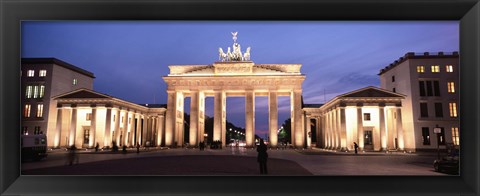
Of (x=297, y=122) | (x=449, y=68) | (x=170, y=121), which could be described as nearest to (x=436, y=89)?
(x=449, y=68)

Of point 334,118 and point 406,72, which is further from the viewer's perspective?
point 334,118

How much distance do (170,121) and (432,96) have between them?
139ft

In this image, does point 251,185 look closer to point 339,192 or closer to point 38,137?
point 339,192

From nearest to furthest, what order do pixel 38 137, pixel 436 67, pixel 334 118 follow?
pixel 38 137
pixel 436 67
pixel 334 118

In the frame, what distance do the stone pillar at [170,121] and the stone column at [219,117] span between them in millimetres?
7450

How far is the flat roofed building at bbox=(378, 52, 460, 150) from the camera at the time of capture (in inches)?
2073

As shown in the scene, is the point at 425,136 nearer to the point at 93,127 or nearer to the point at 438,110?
the point at 438,110

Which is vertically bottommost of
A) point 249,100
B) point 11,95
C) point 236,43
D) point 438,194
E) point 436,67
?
point 438,194

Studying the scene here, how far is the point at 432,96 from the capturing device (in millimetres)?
53188

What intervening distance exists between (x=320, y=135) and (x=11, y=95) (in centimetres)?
6964

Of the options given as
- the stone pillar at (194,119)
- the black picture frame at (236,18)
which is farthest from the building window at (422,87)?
the black picture frame at (236,18)

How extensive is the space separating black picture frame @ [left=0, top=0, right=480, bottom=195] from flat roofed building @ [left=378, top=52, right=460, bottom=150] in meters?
45.2

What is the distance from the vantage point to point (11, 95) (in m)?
12.0

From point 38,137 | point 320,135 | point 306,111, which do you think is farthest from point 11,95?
point 320,135
